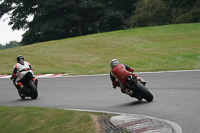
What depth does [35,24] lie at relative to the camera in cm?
5884

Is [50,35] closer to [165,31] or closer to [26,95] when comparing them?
[165,31]

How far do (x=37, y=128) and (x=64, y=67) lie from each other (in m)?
16.7

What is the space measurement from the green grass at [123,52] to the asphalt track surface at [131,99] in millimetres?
4929

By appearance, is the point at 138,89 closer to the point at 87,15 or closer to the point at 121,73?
the point at 121,73

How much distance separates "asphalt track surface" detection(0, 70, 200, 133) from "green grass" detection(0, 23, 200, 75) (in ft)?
16.2

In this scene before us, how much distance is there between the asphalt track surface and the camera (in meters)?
7.82

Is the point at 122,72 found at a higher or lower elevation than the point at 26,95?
higher

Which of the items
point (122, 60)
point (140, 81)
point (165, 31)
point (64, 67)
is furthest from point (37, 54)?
point (140, 81)

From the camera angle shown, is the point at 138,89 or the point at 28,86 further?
the point at 28,86

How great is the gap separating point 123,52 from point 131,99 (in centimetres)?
1749

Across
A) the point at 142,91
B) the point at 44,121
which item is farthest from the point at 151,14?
the point at 44,121

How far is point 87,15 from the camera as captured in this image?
58219mm

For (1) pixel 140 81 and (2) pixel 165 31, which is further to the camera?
(2) pixel 165 31

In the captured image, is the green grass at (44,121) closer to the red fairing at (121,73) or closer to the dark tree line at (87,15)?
the red fairing at (121,73)
